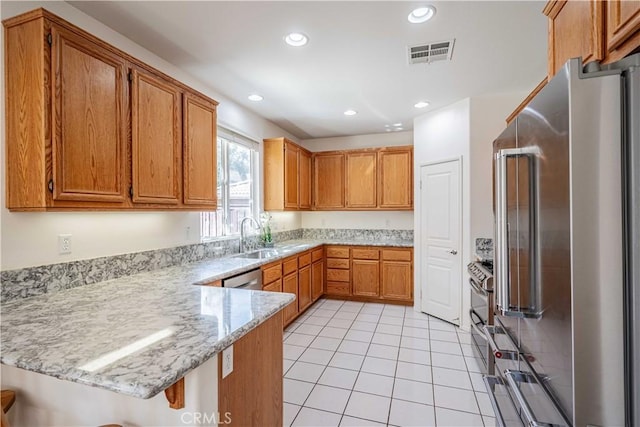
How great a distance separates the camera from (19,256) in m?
1.61

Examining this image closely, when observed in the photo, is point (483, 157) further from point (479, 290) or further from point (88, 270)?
point (88, 270)

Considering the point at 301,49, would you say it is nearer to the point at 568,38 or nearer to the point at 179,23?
the point at 179,23

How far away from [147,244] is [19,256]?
829 millimetres

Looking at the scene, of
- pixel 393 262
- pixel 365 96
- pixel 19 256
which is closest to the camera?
pixel 19 256

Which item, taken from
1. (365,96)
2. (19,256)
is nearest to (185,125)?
(19,256)

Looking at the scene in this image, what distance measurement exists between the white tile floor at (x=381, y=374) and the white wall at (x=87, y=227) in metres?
1.64

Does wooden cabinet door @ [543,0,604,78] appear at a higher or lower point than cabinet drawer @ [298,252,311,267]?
higher

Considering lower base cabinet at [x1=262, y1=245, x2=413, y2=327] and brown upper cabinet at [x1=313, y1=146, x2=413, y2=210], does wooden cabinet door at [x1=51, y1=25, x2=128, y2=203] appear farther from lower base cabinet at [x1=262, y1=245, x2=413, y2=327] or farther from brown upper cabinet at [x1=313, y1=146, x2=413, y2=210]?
brown upper cabinet at [x1=313, y1=146, x2=413, y2=210]

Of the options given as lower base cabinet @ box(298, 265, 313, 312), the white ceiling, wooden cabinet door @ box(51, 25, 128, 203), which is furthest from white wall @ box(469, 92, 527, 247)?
wooden cabinet door @ box(51, 25, 128, 203)

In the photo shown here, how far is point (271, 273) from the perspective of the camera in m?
3.20

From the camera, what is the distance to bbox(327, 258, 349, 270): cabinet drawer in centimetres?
473

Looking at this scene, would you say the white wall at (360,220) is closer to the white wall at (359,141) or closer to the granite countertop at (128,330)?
the white wall at (359,141)

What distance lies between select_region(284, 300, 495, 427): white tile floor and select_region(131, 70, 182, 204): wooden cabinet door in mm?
1825

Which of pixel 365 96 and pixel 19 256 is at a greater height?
pixel 365 96
